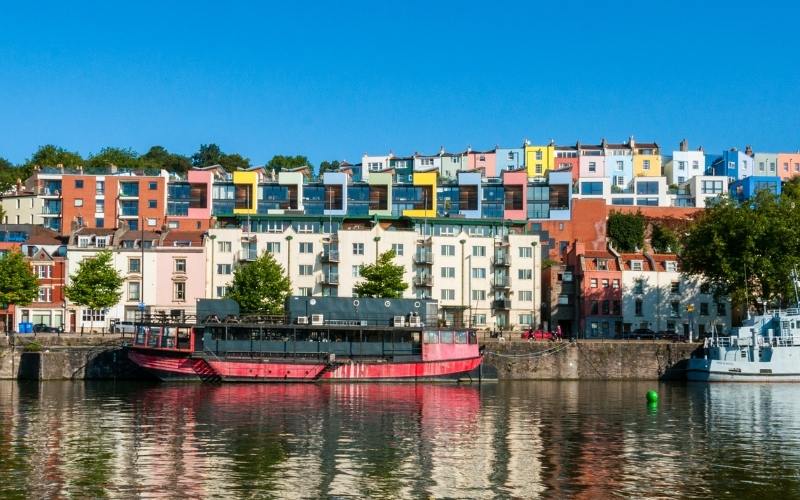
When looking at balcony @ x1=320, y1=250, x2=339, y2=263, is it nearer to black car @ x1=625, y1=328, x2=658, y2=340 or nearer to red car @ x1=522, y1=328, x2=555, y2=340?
red car @ x1=522, y1=328, x2=555, y2=340

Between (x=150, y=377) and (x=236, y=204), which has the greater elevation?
(x=236, y=204)

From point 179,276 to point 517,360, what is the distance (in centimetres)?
3830

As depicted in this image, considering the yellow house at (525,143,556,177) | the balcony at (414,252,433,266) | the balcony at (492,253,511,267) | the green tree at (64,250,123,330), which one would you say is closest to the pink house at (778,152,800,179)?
the yellow house at (525,143,556,177)

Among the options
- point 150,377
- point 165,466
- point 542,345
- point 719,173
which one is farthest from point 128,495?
point 719,173

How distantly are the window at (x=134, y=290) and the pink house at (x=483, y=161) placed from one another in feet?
237

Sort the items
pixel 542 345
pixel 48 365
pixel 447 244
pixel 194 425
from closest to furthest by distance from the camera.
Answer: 1. pixel 194 425
2. pixel 48 365
3. pixel 542 345
4. pixel 447 244

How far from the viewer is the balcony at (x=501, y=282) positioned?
10688cm

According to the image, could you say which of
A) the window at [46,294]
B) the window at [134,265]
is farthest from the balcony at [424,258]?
the window at [46,294]

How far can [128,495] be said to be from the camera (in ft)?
106

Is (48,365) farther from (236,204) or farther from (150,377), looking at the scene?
(236,204)

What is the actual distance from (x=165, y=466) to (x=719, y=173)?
142m

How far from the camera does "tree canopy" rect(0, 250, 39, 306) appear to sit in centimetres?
9175

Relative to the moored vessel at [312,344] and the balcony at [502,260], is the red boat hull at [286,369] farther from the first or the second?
the balcony at [502,260]

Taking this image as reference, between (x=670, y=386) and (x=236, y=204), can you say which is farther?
(x=236, y=204)
